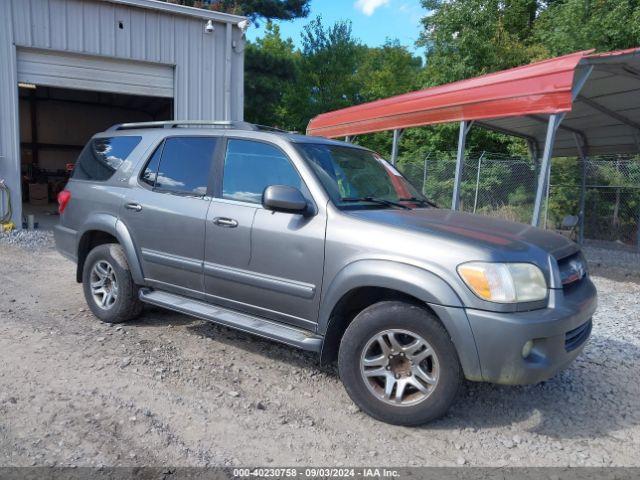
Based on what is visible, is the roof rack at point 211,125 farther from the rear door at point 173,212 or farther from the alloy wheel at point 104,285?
the alloy wheel at point 104,285

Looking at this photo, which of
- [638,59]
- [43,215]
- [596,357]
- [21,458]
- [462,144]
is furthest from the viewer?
[43,215]

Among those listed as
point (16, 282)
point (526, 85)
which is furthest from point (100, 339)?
point (526, 85)

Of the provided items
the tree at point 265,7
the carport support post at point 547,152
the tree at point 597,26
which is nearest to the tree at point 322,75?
the tree at point 265,7

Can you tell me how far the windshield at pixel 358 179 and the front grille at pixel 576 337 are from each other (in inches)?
60.5

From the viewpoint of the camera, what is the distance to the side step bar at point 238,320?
3.64 m

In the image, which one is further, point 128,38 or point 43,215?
point 43,215

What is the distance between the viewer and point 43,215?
14.6 m

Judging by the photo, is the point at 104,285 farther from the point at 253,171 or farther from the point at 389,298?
the point at 389,298

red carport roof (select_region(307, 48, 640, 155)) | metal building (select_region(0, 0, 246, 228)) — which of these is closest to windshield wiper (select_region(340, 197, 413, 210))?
red carport roof (select_region(307, 48, 640, 155))

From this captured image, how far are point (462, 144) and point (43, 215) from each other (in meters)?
12.0

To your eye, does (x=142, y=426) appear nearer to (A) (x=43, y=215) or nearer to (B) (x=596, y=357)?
(B) (x=596, y=357)

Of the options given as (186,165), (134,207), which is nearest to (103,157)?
(134,207)

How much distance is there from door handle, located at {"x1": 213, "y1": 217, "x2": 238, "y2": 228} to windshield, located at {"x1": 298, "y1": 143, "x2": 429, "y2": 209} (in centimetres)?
76

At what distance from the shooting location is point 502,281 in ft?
9.83
